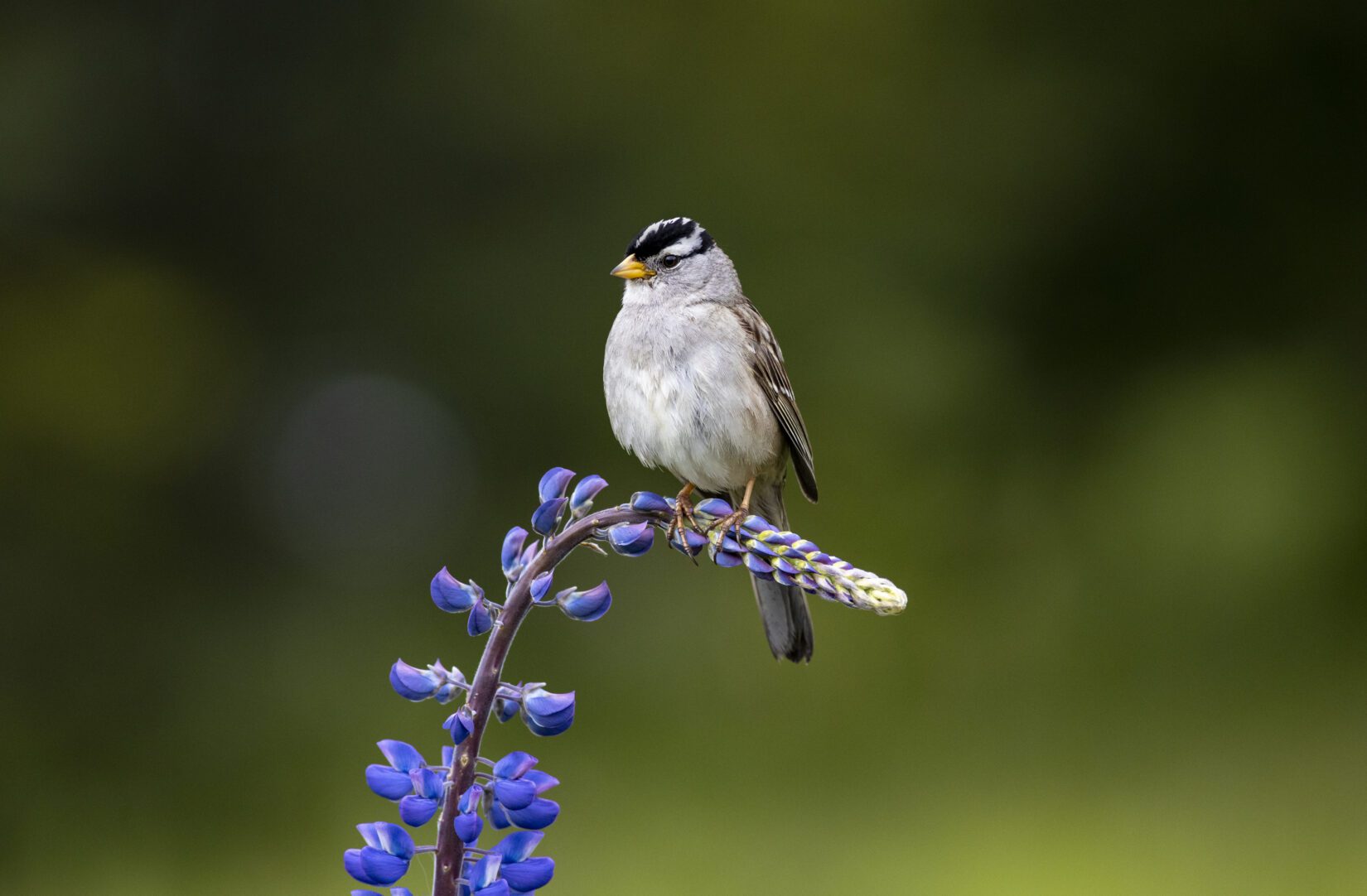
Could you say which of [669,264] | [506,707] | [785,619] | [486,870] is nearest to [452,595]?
[506,707]

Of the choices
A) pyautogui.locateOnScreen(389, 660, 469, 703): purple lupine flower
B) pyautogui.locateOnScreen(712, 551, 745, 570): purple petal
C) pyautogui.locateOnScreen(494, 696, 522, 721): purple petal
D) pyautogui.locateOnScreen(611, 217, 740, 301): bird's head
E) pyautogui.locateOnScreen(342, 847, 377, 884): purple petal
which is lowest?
pyautogui.locateOnScreen(342, 847, 377, 884): purple petal

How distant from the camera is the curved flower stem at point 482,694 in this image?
879 millimetres

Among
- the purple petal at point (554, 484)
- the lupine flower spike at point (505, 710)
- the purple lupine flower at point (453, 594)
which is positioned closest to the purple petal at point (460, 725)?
the lupine flower spike at point (505, 710)

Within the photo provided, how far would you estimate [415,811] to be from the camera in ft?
2.89

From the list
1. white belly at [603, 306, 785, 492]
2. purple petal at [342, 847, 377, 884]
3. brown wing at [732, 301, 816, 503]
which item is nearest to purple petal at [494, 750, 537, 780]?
purple petal at [342, 847, 377, 884]

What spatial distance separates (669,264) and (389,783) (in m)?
1.51

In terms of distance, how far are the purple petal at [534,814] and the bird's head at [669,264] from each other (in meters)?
1.42

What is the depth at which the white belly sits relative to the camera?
2.03 meters

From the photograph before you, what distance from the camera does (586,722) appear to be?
3.82 m

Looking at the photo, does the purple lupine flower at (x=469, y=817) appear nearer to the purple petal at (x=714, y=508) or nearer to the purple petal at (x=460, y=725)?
the purple petal at (x=460, y=725)

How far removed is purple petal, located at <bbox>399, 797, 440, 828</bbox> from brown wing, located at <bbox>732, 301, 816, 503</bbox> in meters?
1.28

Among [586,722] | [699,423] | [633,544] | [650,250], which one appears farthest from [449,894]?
[586,722]

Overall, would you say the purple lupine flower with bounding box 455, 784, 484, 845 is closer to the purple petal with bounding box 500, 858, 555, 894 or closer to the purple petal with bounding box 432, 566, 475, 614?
the purple petal with bounding box 500, 858, 555, 894

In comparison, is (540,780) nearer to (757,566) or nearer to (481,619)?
(481,619)
